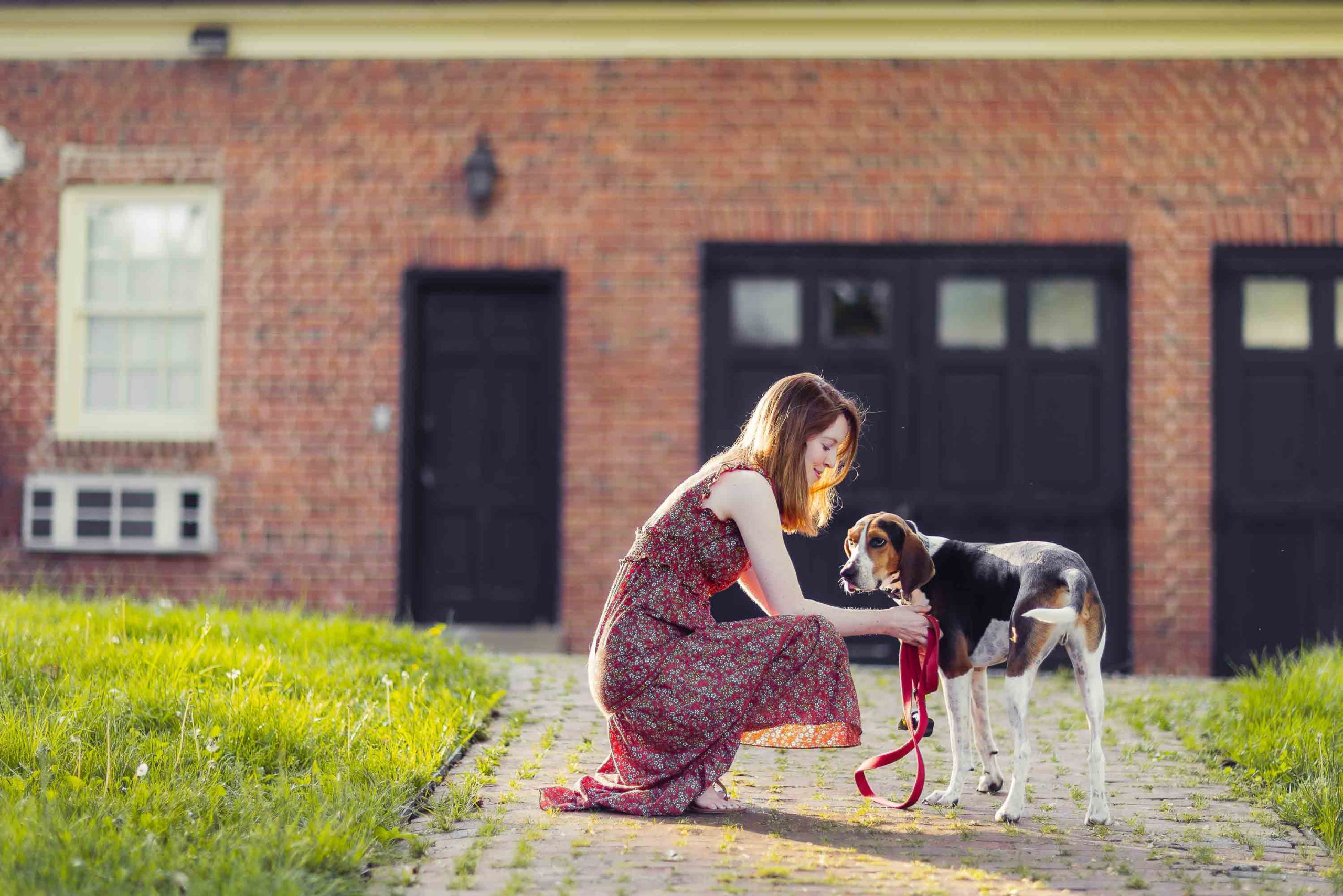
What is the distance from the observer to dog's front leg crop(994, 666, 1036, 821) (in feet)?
14.5

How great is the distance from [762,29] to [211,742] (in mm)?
6365

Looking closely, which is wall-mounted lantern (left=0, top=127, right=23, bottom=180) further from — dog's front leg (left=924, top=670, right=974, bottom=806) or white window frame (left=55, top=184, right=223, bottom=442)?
dog's front leg (left=924, top=670, right=974, bottom=806)

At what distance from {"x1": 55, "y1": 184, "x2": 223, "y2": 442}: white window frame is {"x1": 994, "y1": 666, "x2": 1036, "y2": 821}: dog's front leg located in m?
6.68

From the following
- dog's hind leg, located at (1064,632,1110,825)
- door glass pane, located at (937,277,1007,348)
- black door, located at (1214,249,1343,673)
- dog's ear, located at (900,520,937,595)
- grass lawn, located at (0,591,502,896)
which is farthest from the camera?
door glass pane, located at (937,277,1007,348)

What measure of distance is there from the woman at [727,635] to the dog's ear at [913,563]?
10cm

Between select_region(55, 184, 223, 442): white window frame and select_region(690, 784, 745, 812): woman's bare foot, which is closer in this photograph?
select_region(690, 784, 745, 812): woman's bare foot

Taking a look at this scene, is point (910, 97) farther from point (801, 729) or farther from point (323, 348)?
point (801, 729)

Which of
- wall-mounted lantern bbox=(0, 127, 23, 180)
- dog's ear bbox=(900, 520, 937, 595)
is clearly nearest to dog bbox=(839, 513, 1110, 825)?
dog's ear bbox=(900, 520, 937, 595)

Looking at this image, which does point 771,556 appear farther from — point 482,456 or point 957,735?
point 482,456

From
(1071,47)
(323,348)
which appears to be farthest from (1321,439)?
(323,348)

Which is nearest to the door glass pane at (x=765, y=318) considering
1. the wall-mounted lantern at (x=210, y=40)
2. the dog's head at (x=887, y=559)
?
the wall-mounted lantern at (x=210, y=40)

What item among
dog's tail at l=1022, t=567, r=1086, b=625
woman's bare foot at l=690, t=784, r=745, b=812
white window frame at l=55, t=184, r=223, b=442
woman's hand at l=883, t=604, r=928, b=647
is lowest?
woman's bare foot at l=690, t=784, r=745, b=812

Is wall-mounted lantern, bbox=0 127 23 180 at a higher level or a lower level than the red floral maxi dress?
higher

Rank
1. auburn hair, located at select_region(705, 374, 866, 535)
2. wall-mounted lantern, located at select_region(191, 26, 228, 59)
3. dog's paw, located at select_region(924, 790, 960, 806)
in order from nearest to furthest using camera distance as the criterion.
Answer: auburn hair, located at select_region(705, 374, 866, 535)
dog's paw, located at select_region(924, 790, 960, 806)
wall-mounted lantern, located at select_region(191, 26, 228, 59)
